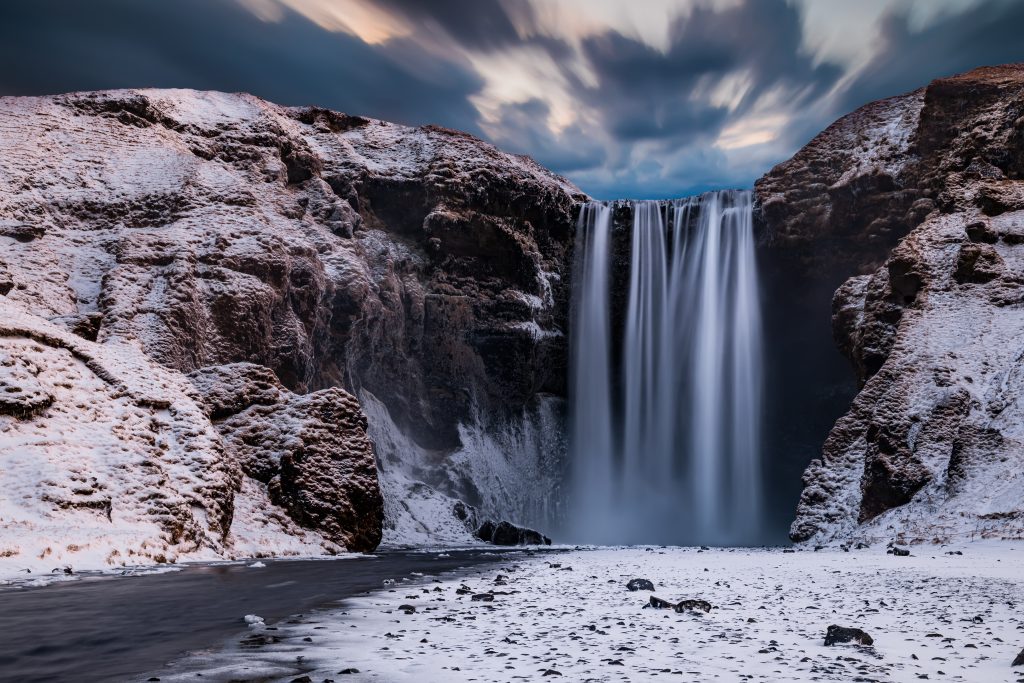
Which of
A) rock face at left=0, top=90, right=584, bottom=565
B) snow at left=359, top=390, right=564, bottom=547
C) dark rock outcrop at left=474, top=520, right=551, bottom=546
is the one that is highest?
rock face at left=0, top=90, right=584, bottom=565

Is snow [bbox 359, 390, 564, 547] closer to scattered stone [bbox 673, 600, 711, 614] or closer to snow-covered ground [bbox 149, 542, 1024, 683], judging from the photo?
snow-covered ground [bbox 149, 542, 1024, 683]

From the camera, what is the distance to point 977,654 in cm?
569

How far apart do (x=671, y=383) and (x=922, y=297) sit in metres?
18.6

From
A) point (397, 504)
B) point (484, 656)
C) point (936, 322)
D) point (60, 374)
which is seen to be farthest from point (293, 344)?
point (484, 656)

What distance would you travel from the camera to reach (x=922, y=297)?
33406 millimetres

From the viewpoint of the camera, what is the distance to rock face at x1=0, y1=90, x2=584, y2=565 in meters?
25.1

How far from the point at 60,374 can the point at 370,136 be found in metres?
40.9

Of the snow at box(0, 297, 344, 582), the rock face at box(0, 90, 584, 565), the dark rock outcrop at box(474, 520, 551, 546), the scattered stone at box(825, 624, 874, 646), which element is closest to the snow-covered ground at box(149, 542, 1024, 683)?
the scattered stone at box(825, 624, 874, 646)

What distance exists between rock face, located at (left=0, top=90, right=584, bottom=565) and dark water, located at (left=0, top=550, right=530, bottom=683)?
24.6 ft

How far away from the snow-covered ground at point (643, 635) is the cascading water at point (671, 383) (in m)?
36.4

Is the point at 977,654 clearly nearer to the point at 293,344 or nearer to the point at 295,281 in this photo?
the point at 293,344

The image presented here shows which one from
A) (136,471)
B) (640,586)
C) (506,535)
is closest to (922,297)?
(506,535)

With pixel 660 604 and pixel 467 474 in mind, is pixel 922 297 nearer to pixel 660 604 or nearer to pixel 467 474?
pixel 467 474

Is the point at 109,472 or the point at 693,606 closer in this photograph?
the point at 693,606
